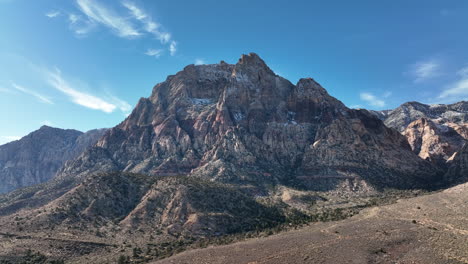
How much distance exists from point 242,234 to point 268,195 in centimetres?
5205

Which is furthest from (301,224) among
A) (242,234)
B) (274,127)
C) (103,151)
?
(103,151)

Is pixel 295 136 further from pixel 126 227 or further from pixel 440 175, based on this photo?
pixel 126 227

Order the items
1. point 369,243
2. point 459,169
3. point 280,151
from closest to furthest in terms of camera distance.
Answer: point 369,243 → point 459,169 → point 280,151

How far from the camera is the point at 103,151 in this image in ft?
652

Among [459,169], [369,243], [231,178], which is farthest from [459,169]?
[369,243]

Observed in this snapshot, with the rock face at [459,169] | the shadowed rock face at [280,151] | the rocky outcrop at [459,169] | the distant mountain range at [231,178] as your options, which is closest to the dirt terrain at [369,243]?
the distant mountain range at [231,178]

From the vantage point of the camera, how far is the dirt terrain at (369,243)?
179ft

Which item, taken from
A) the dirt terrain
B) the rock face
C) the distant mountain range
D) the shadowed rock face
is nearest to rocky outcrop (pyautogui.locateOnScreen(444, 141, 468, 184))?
the rock face

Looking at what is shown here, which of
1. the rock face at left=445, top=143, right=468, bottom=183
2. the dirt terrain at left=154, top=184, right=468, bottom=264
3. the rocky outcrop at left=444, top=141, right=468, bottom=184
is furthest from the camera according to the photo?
the rock face at left=445, top=143, right=468, bottom=183

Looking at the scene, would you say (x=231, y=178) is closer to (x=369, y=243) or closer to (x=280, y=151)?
(x=280, y=151)

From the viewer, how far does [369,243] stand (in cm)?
6072

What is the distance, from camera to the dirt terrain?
5459 cm

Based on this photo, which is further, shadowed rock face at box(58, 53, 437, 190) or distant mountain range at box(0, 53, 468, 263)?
shadowed rock face at box(58, 53, 437, 190)

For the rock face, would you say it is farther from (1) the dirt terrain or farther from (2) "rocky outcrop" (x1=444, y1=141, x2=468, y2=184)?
(1) the dirt terrain
